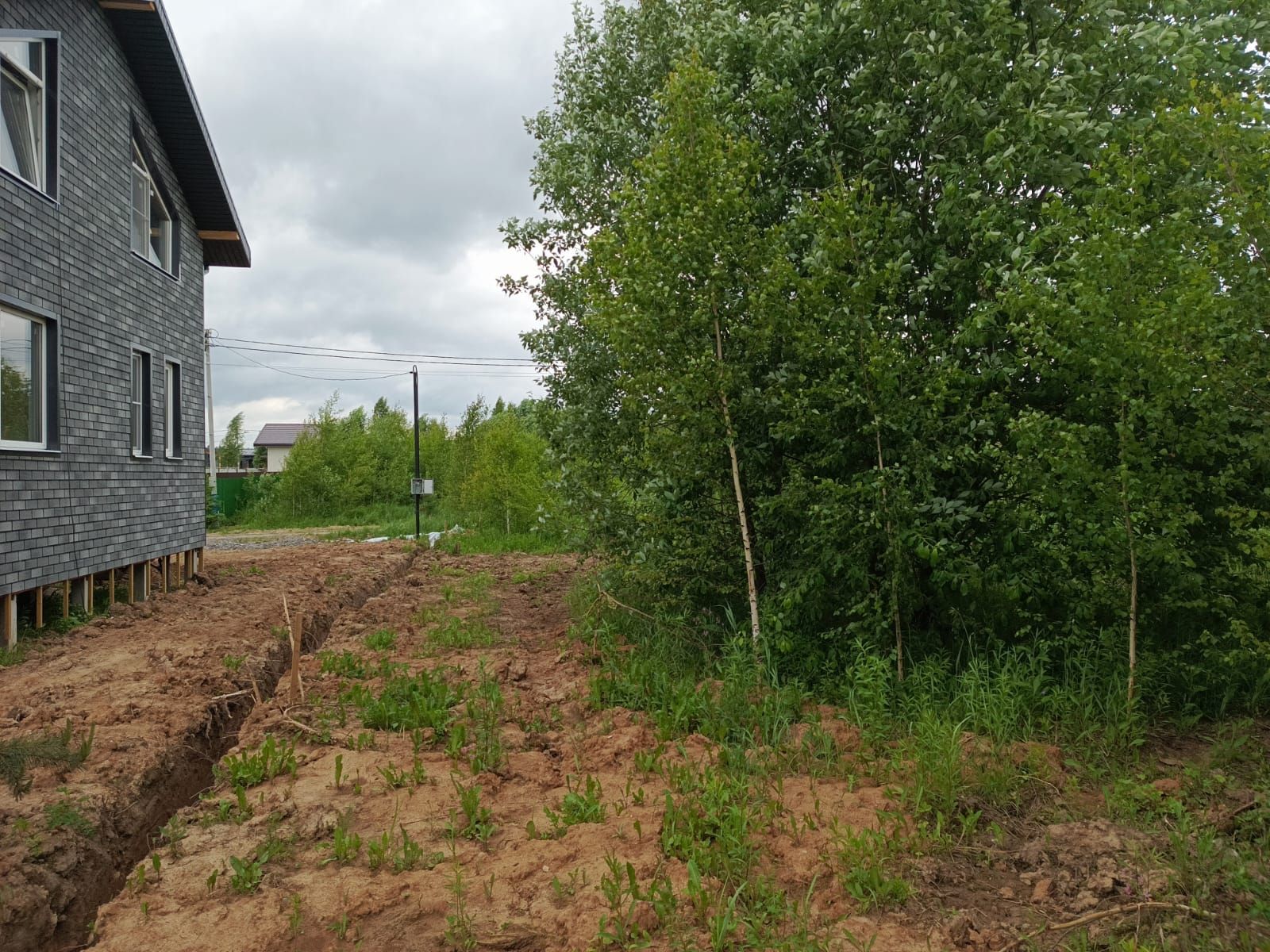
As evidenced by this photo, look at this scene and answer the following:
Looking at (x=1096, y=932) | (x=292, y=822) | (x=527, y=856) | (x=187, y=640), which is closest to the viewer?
(x=1096, y=932)

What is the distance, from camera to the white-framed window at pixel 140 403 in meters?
11.8

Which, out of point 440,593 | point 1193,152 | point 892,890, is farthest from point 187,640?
point 1193,152

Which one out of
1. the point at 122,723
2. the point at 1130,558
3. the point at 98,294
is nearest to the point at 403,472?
the point at 98,294

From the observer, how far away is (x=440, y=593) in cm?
1282

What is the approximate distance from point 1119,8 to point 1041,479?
3.64m

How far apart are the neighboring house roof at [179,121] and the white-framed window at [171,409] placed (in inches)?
106

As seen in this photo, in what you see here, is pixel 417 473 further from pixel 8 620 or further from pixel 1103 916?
pixel 1103 916

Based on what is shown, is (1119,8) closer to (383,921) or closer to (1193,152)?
(1193,152)

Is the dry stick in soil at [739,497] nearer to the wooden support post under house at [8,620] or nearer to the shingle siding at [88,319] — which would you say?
the shingle siding at [88,319]

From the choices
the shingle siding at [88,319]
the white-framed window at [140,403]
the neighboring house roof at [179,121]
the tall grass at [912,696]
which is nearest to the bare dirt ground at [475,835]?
the tall grass at [912,696]

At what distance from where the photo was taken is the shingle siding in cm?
876

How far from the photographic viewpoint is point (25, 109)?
927 centimetres

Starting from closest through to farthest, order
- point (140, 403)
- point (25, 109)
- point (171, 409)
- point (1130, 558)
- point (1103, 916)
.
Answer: point (1103, 916)
point (1130, 558)
point (25, 109)
point (140, 403)
point (171, 409)

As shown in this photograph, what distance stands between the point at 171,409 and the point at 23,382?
172 inches
